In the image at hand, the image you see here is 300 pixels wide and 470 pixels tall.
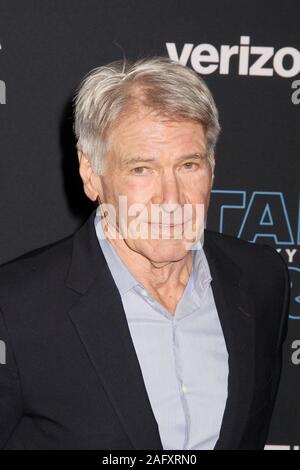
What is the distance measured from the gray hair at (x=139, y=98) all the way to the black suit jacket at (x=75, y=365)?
11.5 inches

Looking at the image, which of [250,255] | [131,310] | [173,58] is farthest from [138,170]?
[173,58]

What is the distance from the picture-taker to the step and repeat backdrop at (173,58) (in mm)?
2814

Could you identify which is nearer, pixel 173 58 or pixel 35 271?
pixel 35 271

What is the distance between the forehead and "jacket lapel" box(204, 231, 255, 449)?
1.59ft

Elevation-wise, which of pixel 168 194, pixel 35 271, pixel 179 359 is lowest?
pixel 179 359

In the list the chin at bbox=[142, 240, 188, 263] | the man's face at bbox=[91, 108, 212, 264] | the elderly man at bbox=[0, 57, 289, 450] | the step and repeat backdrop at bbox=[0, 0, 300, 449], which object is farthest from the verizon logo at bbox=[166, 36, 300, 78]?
the chin at bbox=[142, 240, 188, 263]

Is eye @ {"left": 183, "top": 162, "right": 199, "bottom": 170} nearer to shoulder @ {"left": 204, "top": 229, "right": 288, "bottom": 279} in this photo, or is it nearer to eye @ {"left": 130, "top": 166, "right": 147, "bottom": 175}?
eye @ {"left": 130, "top": 166, "right": 147, "bottom": 175}

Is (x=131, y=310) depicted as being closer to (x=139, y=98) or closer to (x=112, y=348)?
(x=112, y=348)

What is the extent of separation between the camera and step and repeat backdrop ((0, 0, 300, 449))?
2814 millimetres

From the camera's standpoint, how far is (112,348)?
6.07ft

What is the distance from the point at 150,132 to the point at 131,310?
0.49m

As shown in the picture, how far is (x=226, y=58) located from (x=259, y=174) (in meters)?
0.50

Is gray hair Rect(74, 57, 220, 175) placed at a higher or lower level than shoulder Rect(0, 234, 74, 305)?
higher
